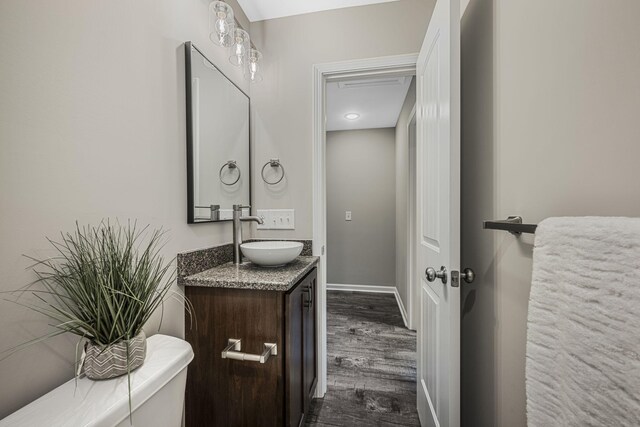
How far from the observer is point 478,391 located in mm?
1049

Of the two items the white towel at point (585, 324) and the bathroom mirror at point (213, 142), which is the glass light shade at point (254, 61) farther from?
the white towel at point (585, 324)

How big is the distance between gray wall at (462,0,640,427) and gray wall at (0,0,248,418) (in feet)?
4.09

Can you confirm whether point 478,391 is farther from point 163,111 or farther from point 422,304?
point 163,111

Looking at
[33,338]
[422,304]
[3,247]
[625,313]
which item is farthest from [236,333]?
[625,313]

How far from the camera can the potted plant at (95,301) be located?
629 millimetres

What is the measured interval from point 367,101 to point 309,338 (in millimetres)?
2494

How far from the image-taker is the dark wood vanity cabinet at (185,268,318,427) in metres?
1.05

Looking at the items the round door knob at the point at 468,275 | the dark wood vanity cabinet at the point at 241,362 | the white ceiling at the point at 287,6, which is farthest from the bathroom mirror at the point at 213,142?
the round door knob at the point at 468,275

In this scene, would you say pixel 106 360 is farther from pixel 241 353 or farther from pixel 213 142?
pixel 213 142

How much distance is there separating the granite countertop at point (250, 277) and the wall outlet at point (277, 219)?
1.30 ft

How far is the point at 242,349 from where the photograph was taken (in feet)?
3.49

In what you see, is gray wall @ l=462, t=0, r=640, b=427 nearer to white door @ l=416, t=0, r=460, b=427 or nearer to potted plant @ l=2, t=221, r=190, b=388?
white door @ l=416, t=0, r=460, b=427

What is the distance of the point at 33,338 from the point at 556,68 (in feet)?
4.76

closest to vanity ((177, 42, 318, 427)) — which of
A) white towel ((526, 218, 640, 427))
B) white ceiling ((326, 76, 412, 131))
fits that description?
white towel ((526, 218, 640, 427))
